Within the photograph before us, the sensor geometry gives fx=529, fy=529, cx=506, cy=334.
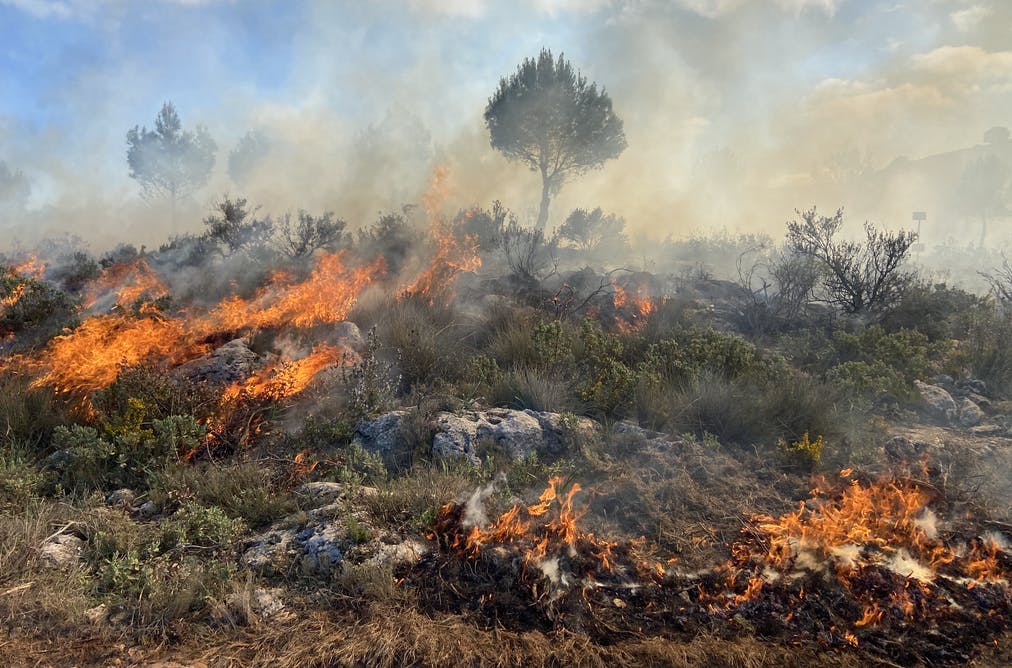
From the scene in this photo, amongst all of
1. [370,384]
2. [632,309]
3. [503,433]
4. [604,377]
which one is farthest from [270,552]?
[632,309]

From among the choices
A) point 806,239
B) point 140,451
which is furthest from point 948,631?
point 806,239

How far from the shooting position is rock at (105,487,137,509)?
3.90 meters

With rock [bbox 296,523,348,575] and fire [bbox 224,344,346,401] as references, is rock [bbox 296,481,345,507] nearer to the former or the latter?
rock [bbox 296,523,348,575]

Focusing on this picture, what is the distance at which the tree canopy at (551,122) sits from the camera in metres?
22.7

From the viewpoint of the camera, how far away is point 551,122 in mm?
23047

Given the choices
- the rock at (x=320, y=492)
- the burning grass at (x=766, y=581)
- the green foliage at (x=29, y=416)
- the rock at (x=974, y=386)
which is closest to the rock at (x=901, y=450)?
the burning grass at (x=766, y=581)

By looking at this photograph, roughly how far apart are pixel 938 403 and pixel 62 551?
8.16 m

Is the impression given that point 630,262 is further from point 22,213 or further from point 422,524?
point 22,213

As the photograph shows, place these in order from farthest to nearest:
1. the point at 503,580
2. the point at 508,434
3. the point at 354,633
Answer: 1. the point at 508,434
2. the point at 503,580
3. the point at 354,633

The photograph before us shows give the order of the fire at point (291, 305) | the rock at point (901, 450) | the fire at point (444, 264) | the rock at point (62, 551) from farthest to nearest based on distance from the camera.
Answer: the fire at point (444, 264) → the fire at point (291, 305) → the rock at point (901, 450) → the rock at point (62, 551)

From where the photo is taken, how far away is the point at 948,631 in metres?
2.89

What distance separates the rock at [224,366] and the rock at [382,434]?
176cm

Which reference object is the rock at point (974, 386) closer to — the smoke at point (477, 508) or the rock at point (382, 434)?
the smoke at point (477, 508)

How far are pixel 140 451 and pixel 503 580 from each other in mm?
3184
